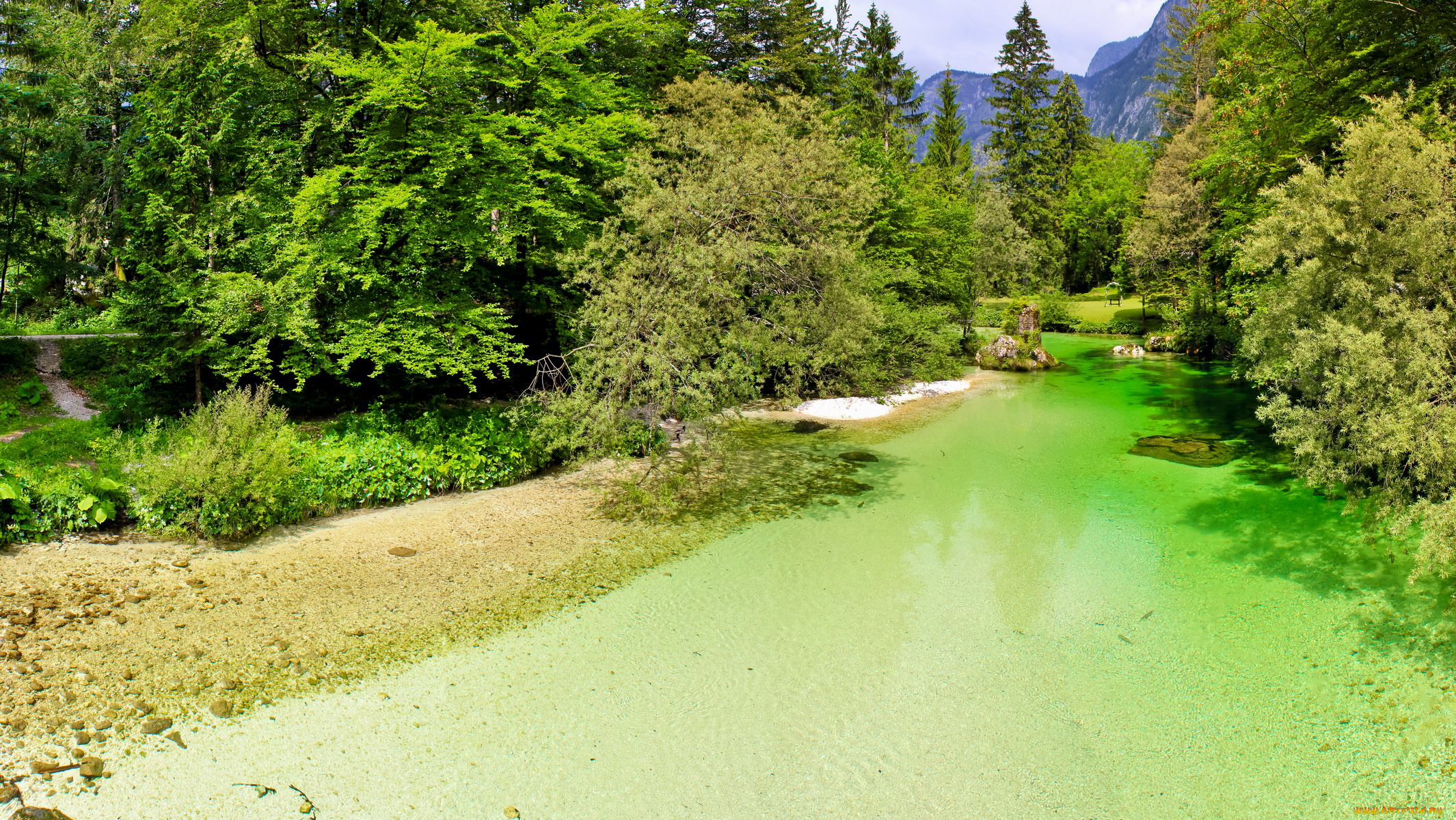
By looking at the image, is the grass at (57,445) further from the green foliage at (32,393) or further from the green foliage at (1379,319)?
the green foliage at (1379,319)

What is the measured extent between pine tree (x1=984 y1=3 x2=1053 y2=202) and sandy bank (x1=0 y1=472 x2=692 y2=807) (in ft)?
A: 180

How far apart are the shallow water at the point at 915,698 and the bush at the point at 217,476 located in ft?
14.4

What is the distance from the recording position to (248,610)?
306 inches

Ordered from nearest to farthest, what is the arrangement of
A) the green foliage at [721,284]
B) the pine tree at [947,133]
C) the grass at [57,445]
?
the grass at [57,445], the green foliage at [721,284], the pine tree at [947,133]

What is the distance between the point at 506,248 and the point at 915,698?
10.5 m

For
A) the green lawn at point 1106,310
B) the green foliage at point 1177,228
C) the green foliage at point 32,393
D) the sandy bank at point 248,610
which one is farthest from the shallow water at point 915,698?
the green lawn at point 1106,310

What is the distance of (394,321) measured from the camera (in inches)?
488

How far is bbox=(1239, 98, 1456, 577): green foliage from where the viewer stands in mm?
7902

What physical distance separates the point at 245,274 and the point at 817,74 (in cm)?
2513

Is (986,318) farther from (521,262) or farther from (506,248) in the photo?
(506,248)

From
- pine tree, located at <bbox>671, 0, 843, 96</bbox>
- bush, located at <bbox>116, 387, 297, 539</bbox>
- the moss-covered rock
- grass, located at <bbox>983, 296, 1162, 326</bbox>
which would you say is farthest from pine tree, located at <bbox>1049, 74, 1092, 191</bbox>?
bush, located at <bbox>116, 387, 297, 539</bbox>

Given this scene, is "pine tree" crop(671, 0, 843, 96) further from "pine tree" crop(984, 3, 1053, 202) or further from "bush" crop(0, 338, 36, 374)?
"pine tree" crop(984, 3, 1053, 202)

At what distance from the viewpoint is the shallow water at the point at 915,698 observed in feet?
18.0

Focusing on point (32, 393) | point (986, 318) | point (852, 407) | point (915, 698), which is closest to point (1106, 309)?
point (986, 318)
